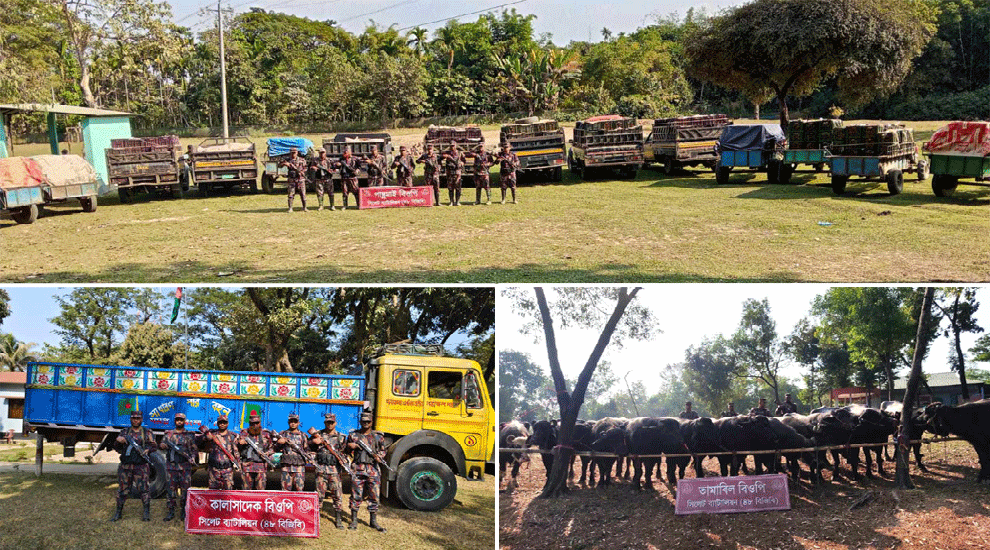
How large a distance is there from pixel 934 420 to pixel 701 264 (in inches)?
146

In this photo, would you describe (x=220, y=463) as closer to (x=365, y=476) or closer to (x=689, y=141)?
(x=365, y=476)

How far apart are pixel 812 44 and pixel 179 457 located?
1022 inches

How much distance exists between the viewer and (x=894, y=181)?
19.1 m

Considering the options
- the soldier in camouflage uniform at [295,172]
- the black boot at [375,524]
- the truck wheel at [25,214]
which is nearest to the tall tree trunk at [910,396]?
the black boot at [375,524]

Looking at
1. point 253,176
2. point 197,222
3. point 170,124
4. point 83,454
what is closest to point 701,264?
point 83,454

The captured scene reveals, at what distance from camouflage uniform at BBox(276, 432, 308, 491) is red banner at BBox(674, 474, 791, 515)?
13.0 feet

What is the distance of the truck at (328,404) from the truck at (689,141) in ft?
54.6

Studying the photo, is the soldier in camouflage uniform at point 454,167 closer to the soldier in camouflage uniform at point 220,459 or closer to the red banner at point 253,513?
the soldier in camouflage uniform at point 220,459

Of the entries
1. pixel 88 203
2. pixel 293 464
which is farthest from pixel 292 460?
pixel 88 203

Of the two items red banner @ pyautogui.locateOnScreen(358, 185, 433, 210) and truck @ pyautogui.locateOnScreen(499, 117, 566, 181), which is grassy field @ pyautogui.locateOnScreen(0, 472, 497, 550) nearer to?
red banner @ pyautogui.locateOnScreen(358, 185, 433, 210)

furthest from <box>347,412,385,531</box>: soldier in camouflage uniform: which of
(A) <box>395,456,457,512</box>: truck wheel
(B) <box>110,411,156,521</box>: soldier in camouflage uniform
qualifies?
(B) <box>110,411,156,521</box>: soldier in camouflage uniform

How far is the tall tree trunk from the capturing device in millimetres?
9922

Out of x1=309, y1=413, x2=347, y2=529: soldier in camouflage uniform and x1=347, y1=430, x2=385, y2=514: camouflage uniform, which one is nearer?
x1=347, y1=430, x2=385, y2=514: camouflage uniform

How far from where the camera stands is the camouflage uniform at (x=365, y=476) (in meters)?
8.68
